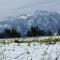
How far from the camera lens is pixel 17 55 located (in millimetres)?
11070

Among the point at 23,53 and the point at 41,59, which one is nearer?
the point at 41,59

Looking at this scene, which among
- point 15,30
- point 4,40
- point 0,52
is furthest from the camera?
point 15,30

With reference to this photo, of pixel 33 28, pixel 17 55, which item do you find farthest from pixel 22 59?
pixel 33 28

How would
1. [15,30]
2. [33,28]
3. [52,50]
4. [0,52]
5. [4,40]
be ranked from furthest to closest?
[33,28] < [15,30] < [4,40] < [0,52] < [52,50]

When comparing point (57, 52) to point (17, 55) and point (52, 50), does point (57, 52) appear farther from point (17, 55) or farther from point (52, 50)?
point (17, 55)

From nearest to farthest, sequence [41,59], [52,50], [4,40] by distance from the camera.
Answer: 1. [41,59]
2. [52,50]
3. [4,40]

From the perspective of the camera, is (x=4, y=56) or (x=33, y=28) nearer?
(x=4, y=56)

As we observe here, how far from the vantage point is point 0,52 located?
12.0m

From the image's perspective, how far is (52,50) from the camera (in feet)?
36.9

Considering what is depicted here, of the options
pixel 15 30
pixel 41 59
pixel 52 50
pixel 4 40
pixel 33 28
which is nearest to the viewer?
pixel 41 59

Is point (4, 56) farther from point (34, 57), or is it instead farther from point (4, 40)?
point (4, 40)

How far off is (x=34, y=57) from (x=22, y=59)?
0.45 metres

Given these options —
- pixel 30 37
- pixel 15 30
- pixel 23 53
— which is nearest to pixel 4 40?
pixel 30 37

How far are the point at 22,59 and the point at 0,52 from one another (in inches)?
59.6
